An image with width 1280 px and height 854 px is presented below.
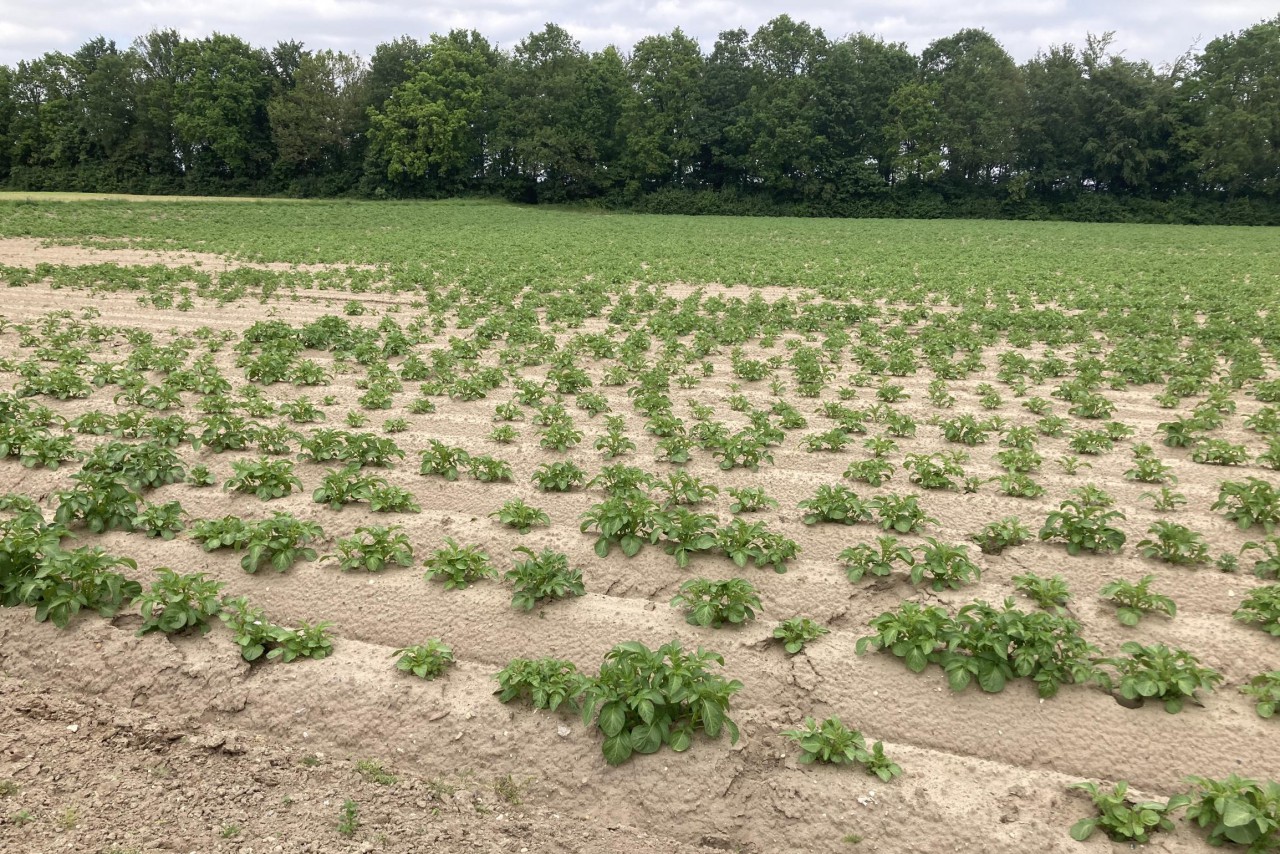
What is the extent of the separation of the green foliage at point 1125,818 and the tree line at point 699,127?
63580mm

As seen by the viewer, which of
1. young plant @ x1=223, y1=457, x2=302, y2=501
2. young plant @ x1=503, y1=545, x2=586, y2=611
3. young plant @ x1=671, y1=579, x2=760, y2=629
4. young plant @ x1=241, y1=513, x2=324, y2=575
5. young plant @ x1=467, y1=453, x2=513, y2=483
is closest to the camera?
young plant @ x1=671, y1=579, x2=760, y2=629

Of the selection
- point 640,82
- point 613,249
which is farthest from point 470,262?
point 640,82


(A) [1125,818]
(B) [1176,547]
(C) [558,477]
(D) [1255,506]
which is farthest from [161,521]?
(D) [1255,506]

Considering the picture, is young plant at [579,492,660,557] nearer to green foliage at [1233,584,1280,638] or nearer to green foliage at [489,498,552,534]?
green foliage at [489,498,552,534]

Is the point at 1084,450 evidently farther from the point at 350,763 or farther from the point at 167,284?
the point at 167,284

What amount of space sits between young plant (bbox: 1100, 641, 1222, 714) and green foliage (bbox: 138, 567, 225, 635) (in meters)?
5.50

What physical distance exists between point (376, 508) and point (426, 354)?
661cm

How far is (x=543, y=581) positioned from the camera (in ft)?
18.3

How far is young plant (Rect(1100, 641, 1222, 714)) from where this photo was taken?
4.46 m

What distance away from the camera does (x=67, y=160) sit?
247 feet

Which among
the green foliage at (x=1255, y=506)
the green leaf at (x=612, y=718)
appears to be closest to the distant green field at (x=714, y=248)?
the green foliage at (x=1255, y=506)

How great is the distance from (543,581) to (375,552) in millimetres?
1375

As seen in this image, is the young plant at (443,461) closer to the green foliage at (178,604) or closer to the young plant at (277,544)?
the young plant at (277,544)

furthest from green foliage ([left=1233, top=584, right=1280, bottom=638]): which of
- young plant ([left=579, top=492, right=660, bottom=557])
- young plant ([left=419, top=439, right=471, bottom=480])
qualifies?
young plant ([left=419, top=439, right=471, bottom=480])
